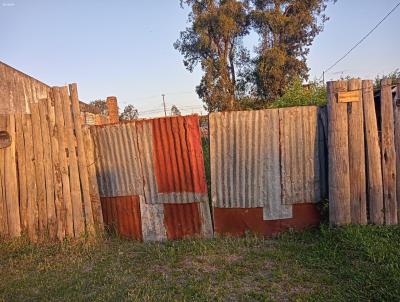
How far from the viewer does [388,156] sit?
5258 millimetres

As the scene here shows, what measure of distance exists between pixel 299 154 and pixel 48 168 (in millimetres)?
4284

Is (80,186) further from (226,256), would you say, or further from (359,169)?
(359,169)

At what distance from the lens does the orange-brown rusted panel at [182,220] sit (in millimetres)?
5906

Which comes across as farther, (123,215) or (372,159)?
(123,215)

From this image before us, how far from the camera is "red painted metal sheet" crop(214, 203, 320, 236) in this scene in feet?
18.6

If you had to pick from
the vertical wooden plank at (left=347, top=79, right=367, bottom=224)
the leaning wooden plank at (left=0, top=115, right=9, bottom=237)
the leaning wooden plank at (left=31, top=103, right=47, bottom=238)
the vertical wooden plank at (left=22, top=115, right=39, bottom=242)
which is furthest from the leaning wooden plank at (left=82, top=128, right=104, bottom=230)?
the vertical wooden plank at (left=347, top=79, right=367, bottom=224)

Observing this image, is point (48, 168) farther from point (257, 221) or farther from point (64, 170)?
point (257, 221)

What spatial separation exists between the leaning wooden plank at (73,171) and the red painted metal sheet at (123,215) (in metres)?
0.52

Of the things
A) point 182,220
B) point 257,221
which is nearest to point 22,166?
point 182,220

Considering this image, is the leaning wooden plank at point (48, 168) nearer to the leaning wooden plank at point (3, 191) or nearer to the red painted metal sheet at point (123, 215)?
the leaning wooden plank at point (3, 191)

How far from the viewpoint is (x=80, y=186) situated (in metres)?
6.13

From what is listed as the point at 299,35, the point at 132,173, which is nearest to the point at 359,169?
the point at 132,173

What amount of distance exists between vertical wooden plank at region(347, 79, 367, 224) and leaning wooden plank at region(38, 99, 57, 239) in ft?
16.2

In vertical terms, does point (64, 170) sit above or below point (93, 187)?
above
